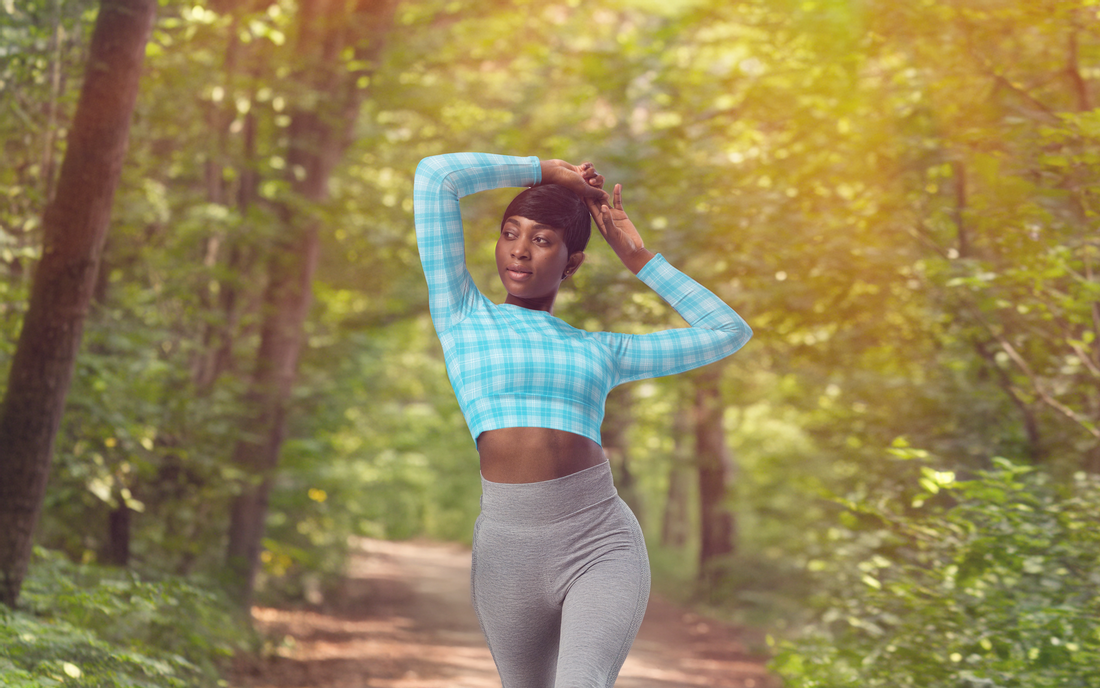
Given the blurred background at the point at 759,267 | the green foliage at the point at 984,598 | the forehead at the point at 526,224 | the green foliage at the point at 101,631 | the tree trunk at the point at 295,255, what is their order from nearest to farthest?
the forehead at the point at 526,224 < the green foliage at the point at 101,631 < the green foliage at the point at 984,598 < the blurred background at the point at 759,267 < the tree trunk at the point at 295,255

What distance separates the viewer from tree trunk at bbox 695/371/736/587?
1638 cm

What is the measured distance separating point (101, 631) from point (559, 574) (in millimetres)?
3830

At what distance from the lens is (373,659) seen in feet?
33.6

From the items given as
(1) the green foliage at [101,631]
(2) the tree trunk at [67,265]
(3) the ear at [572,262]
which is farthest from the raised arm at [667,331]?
(2) the tree trunk at [67,265]

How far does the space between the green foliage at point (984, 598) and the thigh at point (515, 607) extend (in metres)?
2.50

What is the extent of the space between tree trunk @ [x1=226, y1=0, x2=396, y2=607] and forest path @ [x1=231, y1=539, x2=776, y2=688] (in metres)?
1.11

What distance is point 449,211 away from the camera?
264cm

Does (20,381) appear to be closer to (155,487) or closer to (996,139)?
(155,487)

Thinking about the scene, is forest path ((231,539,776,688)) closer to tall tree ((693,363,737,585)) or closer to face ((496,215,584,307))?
tall tree ((693,363,737,585))

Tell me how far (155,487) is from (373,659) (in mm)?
3361

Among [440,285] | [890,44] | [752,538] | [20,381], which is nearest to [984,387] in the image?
[890,44]

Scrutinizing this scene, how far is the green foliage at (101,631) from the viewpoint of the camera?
3.96 meters

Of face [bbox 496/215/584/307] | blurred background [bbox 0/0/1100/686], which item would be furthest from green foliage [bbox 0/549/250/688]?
face [bbox 496/215/584/307]

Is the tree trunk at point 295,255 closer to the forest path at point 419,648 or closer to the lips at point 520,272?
the forest path at point 419,648
